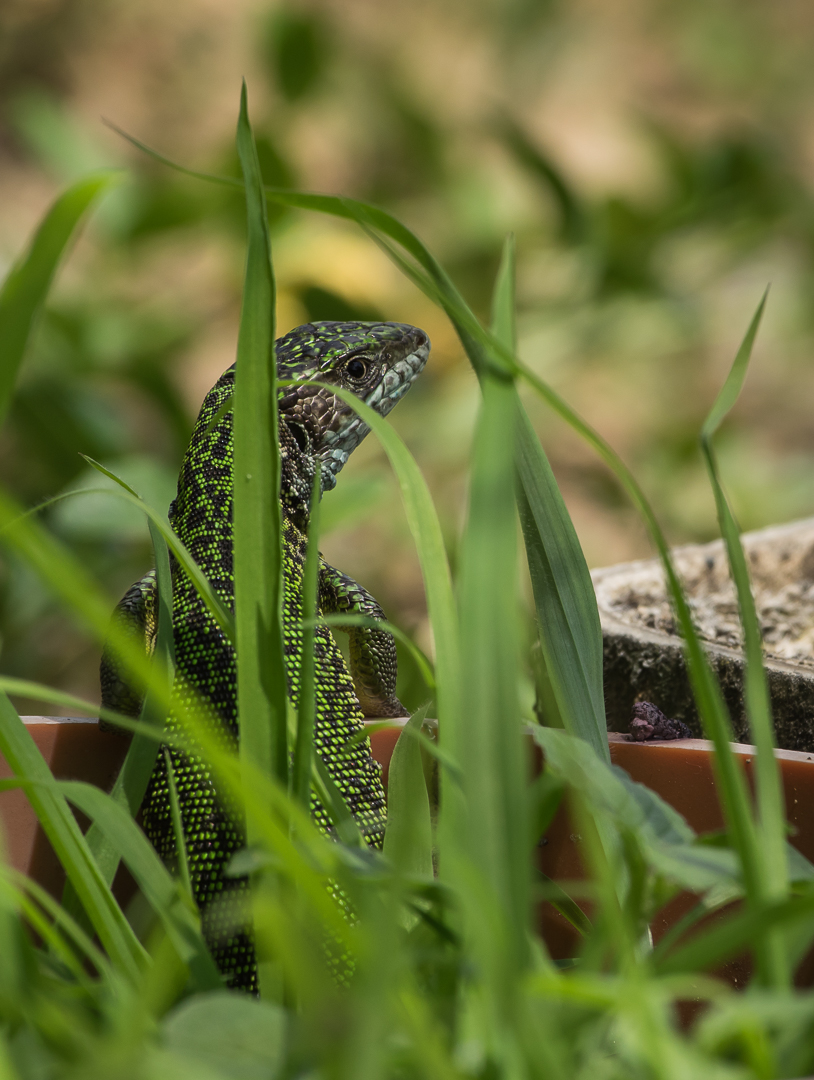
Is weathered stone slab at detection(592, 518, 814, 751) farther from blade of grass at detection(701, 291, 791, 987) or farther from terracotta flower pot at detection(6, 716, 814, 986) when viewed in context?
blade of grass at detection(701, 291, 791, 987)

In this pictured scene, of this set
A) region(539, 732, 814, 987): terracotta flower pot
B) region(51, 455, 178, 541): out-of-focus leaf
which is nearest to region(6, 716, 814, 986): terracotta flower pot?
region(539, 732, 814, 987): terracotta flower pot

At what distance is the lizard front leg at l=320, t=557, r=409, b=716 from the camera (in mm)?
1653

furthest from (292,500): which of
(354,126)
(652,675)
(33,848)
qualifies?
(354,126)

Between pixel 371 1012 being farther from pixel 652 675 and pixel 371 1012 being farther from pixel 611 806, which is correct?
pixel 652 675

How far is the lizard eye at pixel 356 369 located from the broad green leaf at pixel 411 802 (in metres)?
1.15

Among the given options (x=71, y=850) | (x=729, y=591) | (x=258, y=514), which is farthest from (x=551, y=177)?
(x=71, y=850)

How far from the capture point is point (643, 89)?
9.69 m

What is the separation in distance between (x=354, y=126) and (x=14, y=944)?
269 inches

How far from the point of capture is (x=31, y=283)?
67cm

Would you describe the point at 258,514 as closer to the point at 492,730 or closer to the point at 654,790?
the point at 492,730

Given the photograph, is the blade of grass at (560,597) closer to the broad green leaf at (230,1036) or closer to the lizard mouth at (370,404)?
the broad green leaf at (230,1036)

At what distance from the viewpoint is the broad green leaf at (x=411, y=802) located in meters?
0.80

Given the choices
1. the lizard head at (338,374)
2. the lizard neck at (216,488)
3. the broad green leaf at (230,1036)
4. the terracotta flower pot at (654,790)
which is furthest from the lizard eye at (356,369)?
the broad green leaf at (230,1036)

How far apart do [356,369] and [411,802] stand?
1.35 m
